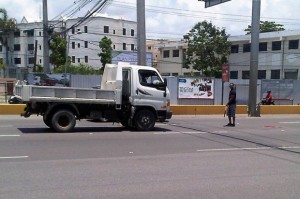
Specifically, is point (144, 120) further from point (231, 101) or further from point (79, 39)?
point (79, 39)

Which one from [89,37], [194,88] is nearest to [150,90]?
[194,88]

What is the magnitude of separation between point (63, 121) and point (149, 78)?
360 centimetres

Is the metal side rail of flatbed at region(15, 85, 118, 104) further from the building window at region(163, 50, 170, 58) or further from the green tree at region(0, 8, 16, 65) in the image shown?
the green tree at region(0, 8, 16, 65)

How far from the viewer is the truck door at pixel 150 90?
14916 mm

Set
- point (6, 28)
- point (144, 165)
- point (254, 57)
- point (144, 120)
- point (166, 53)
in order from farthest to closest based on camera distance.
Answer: point (6, 28), point (166, 53), point (254, 57), point (144, 120), point (144, 165)

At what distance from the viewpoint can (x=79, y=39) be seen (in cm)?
7325

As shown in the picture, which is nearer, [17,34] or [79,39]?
[79,39]

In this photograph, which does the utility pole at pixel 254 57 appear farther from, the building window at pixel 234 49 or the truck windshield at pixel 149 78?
the building window at pixel 234 49

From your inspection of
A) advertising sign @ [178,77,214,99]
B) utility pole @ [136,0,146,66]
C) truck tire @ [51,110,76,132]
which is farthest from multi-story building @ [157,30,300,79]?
truck tire @ [51,110,76,132]

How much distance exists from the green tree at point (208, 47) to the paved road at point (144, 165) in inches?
1739

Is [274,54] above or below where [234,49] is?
below

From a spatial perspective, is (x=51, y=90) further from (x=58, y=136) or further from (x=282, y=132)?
(x=282, y=132)

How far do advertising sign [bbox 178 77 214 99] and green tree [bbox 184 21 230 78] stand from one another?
26.2 m

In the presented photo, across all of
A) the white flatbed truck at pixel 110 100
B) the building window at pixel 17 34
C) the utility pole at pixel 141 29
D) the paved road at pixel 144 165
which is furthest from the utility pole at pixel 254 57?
the building window at pixel 17 34
